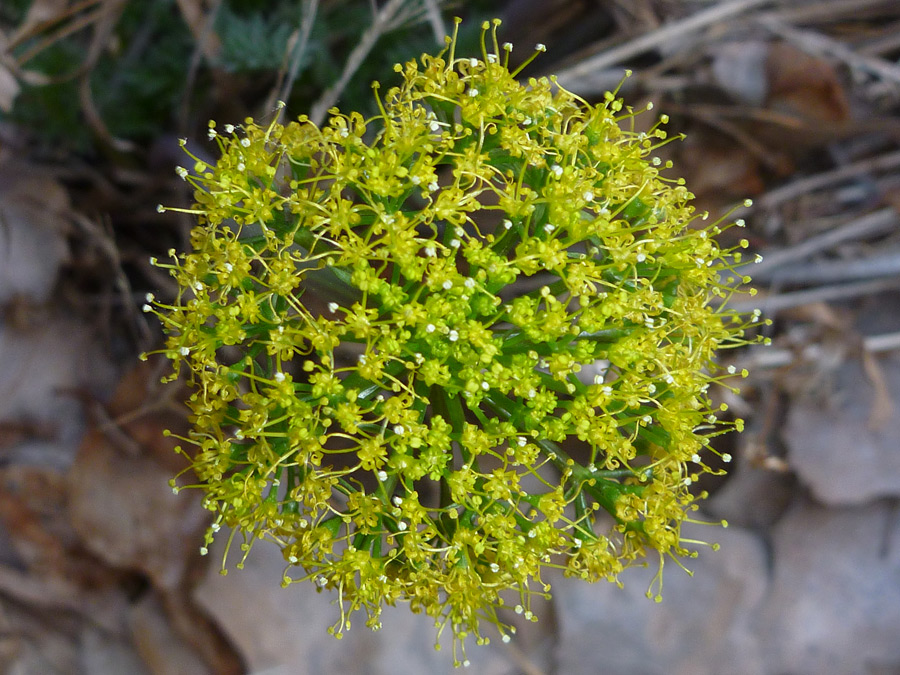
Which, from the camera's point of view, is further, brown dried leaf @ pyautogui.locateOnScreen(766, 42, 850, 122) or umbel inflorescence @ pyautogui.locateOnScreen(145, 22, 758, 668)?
brown dried leaf @ pyautogui.locateOnScreen(766, 42, 850, 122)

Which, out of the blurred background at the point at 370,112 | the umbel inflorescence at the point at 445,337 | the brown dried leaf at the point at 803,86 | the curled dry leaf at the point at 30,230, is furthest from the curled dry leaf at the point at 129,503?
the brown dried leaf at the point at 803,86

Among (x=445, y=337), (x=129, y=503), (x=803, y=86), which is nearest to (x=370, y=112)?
(x=445, y=337)

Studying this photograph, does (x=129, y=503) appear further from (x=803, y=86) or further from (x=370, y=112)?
(x=803, y=86)

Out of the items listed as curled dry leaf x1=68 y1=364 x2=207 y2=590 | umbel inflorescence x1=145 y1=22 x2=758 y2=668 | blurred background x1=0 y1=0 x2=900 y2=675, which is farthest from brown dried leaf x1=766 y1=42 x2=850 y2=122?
curled dry leaf x1=68 y1=364 x2=207 y2=590

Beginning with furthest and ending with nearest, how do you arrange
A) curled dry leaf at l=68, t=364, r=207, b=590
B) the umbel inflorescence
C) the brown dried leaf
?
the brown dried leaf → curled dry leaf at l=68, t=364, r=207, b=590 → the umbel inflorescence

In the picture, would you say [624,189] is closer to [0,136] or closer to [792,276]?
[792,276]

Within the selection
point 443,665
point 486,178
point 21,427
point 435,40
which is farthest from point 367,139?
point 443,665

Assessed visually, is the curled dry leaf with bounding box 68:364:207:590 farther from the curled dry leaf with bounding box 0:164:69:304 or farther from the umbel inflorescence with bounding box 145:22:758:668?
the umbel inflorescence with bounding box 145:22:758:668
